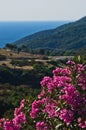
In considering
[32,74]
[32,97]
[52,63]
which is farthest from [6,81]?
[32,97]

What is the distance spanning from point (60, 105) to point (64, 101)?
5.4 inches

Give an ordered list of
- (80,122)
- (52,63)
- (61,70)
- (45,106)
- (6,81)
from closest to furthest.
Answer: (80,122)
(45,106)
(61,70)
(6,81)
(52,63)

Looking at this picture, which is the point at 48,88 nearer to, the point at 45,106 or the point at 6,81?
the point at 45,106

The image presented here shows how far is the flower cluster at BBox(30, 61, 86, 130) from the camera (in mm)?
10062

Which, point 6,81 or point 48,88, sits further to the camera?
point 6,81

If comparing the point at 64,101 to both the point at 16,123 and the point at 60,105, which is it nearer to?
the point at 60,105

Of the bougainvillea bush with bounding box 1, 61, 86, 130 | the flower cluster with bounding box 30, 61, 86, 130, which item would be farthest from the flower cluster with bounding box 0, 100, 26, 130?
the flower cluster with bounding box 30, 61, 86, 130

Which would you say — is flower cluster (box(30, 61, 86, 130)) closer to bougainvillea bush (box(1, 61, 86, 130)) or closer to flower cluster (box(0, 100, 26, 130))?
bougainvillea bush (box(1, 61, 86, 130))

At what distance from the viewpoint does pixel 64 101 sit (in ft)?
33.5

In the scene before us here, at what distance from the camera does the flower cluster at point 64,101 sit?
33.0 ft

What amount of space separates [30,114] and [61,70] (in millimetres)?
1646

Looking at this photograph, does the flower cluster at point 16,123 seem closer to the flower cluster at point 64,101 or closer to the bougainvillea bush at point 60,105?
the bougainvillea bush at point 60,105

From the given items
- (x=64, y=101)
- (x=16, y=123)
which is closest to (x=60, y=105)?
(x=64, y=101)

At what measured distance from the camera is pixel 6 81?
326 ft
